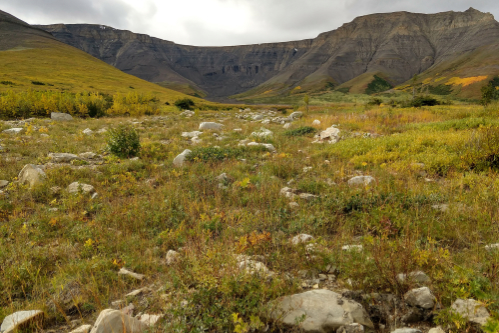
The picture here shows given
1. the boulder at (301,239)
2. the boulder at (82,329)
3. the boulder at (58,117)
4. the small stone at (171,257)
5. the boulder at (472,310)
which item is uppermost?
the boulder at (58,117)

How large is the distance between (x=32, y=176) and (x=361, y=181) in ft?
25.8

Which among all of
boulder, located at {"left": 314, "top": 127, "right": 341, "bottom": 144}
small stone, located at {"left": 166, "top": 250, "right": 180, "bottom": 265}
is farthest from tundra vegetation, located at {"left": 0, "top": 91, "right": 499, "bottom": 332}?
boulder, located at {"left": 314, "top": 127, "right": 341, "bottom": 144}

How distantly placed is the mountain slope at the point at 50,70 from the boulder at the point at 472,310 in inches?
1813

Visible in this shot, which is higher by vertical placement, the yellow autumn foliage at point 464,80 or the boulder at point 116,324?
the yellow autumn foliage at point 464,80

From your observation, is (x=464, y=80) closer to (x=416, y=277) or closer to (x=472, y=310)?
(x=416, y=277)

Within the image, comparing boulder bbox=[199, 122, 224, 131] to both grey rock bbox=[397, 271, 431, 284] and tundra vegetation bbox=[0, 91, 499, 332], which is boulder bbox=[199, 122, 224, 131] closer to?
tundra vegetation bbox=[0, 91, 499, 332]

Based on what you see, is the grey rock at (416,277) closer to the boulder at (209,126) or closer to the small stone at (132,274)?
the small stone at (132,274)

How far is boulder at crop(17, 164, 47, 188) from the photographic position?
19.6 ft

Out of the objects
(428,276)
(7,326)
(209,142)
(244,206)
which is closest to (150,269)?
(7,326)

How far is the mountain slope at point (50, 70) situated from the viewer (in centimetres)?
4368

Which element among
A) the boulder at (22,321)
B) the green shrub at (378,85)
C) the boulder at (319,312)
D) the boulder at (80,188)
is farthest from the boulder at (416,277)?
the green shrub at (378,85)

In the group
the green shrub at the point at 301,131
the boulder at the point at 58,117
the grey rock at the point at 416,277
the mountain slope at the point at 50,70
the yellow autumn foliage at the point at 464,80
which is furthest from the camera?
the yellow autumn foliage at the point at 464,80

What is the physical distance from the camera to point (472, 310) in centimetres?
223

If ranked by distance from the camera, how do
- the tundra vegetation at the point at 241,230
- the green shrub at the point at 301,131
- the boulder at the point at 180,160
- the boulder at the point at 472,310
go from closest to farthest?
the boulder at the point at 472,310, the tundra vegetation at the point at 241,230, the boulder at the point at 180,160, the green shrub at the point at 301,131
